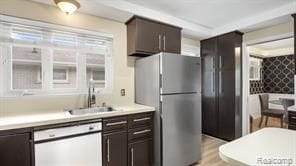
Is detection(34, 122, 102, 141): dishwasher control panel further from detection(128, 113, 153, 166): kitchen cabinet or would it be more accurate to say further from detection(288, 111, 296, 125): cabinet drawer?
detection(288, 111, 296, 125): cabinet drawer

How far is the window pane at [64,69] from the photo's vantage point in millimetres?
2297

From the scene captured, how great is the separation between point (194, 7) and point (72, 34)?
73.6 inches

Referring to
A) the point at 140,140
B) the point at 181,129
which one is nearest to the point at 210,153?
the point at 181,129

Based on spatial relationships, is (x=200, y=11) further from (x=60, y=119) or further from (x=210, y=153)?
(x=60, y=119)

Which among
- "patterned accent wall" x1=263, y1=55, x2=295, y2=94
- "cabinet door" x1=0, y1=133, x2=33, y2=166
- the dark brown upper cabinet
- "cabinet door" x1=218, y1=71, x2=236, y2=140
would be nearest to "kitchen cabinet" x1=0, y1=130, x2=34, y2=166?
"cabinet door" x1=0, y1=133, x2=33, y2=166

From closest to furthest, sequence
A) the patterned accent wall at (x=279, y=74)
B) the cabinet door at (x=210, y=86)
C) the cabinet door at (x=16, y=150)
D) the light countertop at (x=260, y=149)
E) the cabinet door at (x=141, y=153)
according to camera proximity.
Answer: the light countertop at (x=260, y=149) < the cabinet door at (x=16, y=150) < the cabinet door at (x=141, y=153) < the cabinet door at (x=210, y=86) < the patterned accent wall at (x=279, y=74)

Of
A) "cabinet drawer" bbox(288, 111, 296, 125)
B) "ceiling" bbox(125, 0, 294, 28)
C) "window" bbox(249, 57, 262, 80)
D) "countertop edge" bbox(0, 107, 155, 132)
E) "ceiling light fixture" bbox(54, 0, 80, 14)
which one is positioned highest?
"ceiling" bbox(125, 0, 294, 28)

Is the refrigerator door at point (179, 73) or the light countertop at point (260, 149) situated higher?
the refrigerator door at point (179, 73)

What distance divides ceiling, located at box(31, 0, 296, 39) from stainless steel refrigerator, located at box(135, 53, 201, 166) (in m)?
0.80

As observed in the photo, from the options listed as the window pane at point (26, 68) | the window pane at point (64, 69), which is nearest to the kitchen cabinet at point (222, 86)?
the window pane at point (64, 69)

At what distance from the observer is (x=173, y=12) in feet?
9.05

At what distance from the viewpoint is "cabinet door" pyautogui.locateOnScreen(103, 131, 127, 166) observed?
6.48 feet

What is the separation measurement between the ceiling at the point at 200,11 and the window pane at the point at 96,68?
25.3 inches

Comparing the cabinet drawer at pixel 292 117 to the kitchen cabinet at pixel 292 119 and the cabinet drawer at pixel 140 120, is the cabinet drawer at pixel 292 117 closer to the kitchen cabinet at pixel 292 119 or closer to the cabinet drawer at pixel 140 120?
the kitchen cabinet at pixel 292 119
